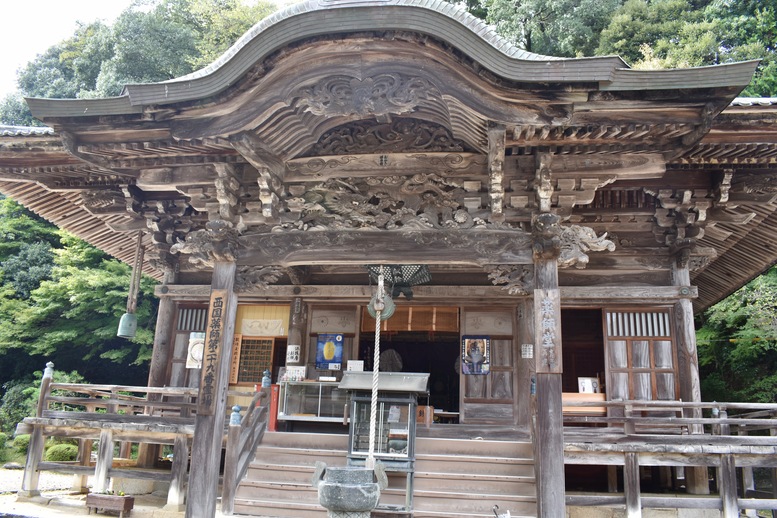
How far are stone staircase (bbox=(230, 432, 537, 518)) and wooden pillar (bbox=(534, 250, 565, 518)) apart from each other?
98 centimetres

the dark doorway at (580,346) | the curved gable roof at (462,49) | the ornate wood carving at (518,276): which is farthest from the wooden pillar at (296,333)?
the dark doorway at (580,346)

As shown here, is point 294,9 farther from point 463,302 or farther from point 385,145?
point 463,302

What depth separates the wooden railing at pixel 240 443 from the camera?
756 cm

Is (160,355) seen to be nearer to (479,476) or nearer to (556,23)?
(479,476)

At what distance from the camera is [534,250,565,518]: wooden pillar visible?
20.2ft

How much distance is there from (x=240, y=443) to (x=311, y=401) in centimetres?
203

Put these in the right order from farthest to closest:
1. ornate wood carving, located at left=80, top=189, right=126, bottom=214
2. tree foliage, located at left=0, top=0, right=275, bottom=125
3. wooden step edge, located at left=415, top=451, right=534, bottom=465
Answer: tree foliage, located at left=0, top=0, right=275, bottom=125 → ornate wood carving, located at left=80, top=189, right=126, bottom=214 → wooden step edge, located at left=415, top=451, right=534, bottom=465

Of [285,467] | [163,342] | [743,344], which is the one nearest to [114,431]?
[163,342]

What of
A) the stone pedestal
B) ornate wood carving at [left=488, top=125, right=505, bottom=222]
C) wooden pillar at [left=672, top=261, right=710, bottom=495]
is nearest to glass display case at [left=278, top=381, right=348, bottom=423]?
the stone pedestal

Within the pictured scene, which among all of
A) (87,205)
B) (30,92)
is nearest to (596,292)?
(87,205)

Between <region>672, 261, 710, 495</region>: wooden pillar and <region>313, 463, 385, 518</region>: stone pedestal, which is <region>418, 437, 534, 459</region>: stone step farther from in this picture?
<region>313, 463, 385, 518</region>: stone pedestal

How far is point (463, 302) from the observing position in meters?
10.4

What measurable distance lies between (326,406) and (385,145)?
487 cm

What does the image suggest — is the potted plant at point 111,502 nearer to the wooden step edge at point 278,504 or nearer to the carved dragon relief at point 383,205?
the wooden step edge at point 278,504
